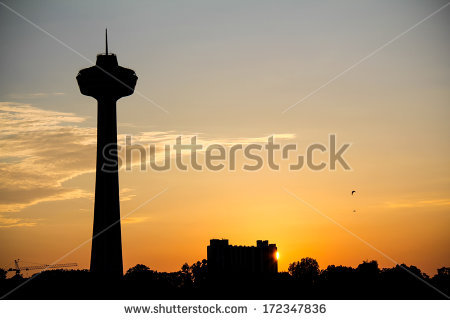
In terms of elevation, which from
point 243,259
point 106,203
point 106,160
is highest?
point 106,160

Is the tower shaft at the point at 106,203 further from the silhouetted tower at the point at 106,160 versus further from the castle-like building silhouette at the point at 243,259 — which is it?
the castle-like building silhouette at the point at 243,259

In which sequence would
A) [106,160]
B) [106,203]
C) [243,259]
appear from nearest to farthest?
[243,259] → [106,203] → [106,160]

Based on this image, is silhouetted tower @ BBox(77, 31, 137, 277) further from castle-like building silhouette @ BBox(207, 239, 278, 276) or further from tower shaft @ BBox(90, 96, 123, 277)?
castle-like building silhouette @ BBox(207, 239, 278, 276)

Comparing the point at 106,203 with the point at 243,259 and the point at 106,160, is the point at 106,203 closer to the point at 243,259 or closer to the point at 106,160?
the point at 106,160

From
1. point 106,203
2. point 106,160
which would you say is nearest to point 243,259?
point 106,203
